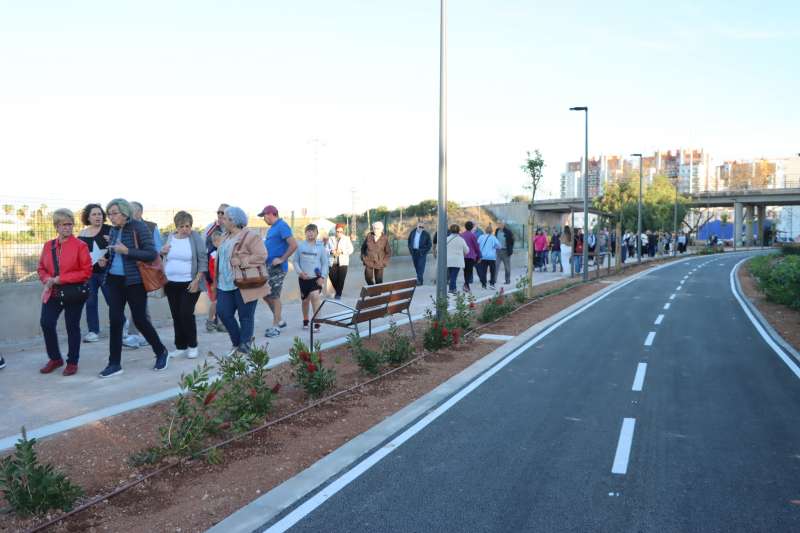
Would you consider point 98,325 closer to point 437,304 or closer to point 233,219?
point 233,219

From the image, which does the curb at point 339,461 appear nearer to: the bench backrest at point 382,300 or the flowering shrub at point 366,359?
the flowering shrub at point 366,359

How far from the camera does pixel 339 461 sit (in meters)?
5.53

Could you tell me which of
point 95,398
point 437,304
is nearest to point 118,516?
point 95,398

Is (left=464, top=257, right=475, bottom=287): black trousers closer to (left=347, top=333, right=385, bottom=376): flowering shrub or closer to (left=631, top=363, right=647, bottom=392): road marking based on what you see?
(left=631, top=363, right=647, bottom=392): road marking

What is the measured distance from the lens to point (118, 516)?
4371mm

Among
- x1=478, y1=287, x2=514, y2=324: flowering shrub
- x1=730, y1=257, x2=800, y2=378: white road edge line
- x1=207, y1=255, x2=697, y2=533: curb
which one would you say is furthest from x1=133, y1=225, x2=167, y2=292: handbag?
x1=730, y1=257, x2=800, y2=378: white road edge line

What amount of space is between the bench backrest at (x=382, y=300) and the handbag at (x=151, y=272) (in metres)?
2.50

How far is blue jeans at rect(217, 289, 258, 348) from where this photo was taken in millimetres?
8727

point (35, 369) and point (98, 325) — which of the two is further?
point (98, 325)

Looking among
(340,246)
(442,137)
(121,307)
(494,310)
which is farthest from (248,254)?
(494,310)

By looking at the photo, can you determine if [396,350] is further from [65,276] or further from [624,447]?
[65,276]

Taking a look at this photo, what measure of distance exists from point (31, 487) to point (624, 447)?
174 inches

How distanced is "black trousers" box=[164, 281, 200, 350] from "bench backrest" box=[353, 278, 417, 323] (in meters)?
2.07

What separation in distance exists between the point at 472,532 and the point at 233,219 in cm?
562
